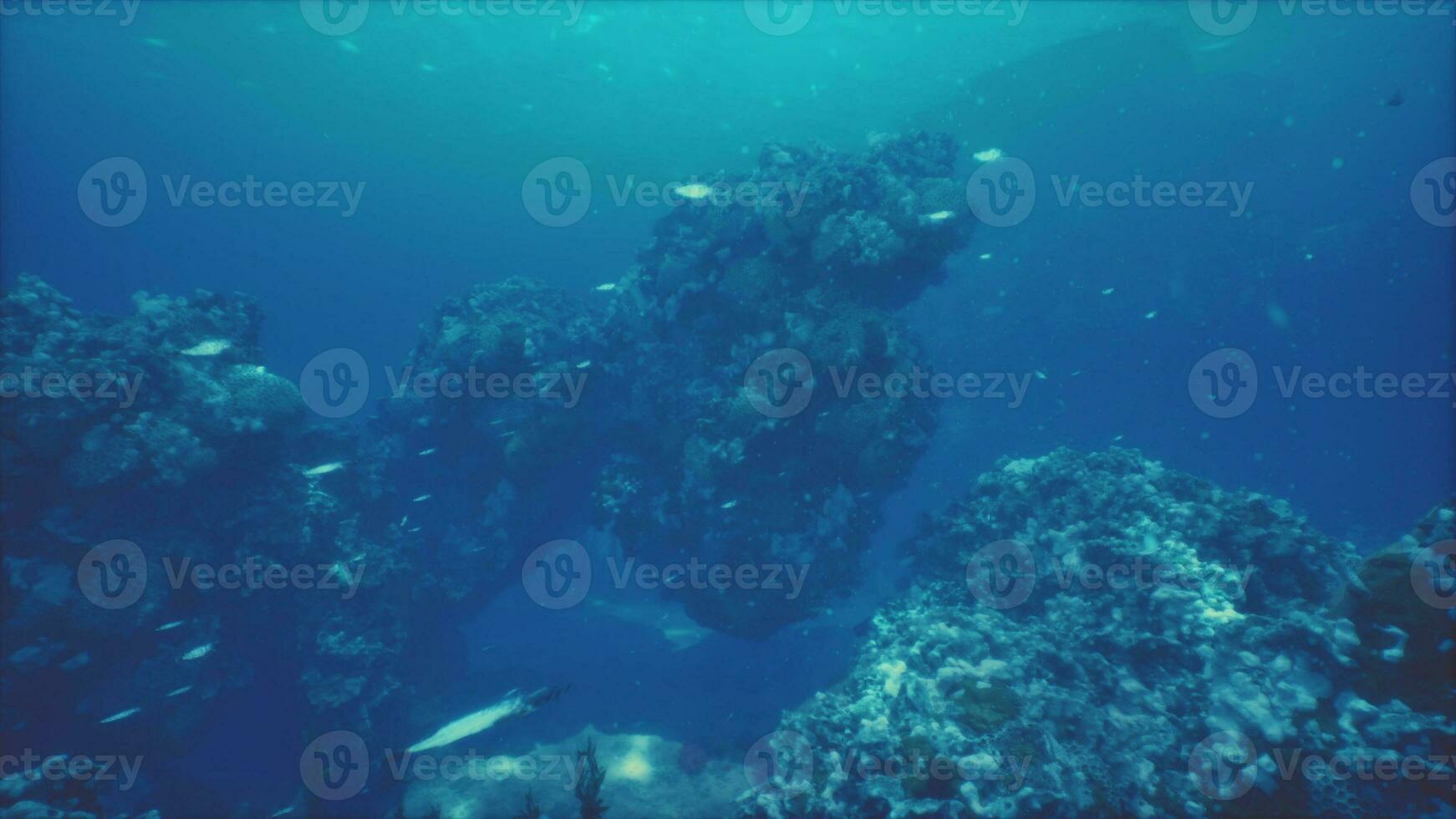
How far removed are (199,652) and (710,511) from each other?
9.21 metres

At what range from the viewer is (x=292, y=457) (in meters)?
12.3

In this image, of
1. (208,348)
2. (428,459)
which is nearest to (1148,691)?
(428,459)

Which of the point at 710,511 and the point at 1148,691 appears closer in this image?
the point at 1148,691

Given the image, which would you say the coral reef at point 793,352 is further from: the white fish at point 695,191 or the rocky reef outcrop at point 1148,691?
Result: the rocky reef outcrop at point 1148,691

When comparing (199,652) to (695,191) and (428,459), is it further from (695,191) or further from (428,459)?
(695,191)

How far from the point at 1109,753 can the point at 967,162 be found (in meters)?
34.6

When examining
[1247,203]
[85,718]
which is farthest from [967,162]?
[85,718]

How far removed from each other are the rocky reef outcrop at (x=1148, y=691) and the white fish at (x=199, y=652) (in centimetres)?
1026

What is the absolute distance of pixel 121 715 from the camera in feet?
30.8

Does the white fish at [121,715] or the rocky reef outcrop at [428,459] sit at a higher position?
the rocky reef outcrop at [428,459]

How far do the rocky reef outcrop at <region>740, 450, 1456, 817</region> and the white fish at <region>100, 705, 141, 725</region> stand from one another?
10.0 metres

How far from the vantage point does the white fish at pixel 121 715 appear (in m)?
9.34

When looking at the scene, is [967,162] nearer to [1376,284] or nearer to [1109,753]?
[1376,284]

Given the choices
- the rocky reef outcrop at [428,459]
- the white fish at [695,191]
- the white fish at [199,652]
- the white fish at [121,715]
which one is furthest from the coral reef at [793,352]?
the white fish at [121,715]
